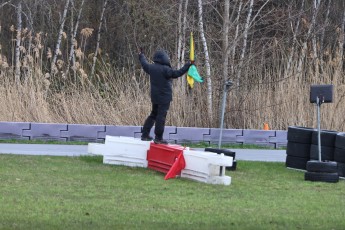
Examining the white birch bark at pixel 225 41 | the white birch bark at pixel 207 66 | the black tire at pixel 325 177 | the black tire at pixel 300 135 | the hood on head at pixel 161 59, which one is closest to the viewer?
the black tire at pixel 325 177

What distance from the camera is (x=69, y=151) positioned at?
15.6m

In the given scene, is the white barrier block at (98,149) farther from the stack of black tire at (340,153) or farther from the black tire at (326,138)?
the stack of black tire at (340,153)

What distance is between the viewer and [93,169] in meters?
13.1

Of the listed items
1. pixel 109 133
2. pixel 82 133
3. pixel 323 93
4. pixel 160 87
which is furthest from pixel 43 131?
pixel 323 93

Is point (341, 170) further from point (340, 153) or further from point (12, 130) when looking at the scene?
point (12, 130)

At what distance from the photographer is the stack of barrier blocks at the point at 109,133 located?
56.2 feet

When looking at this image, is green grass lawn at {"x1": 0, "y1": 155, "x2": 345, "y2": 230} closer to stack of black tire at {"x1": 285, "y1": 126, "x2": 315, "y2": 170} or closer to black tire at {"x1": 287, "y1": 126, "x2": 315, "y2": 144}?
stack of black tire at {"x1": 285, "y1": 126, "x2": 315, "y2": 170}

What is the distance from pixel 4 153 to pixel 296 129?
5.15m

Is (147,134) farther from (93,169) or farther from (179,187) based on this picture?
(179,187)

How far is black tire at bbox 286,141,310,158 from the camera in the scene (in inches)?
553

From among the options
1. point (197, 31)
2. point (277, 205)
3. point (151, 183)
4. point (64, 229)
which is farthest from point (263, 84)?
point (64, 229)

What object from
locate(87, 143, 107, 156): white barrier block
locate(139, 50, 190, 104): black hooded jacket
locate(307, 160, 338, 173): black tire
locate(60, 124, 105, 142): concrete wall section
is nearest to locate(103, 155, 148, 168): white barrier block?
locate(87, 143, 107, 156): white barrier block

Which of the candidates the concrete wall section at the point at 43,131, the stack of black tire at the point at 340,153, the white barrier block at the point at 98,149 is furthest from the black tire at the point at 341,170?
the concrete wall section at the point at 43,131

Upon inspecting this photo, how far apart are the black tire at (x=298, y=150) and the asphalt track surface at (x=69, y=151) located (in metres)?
1.09
